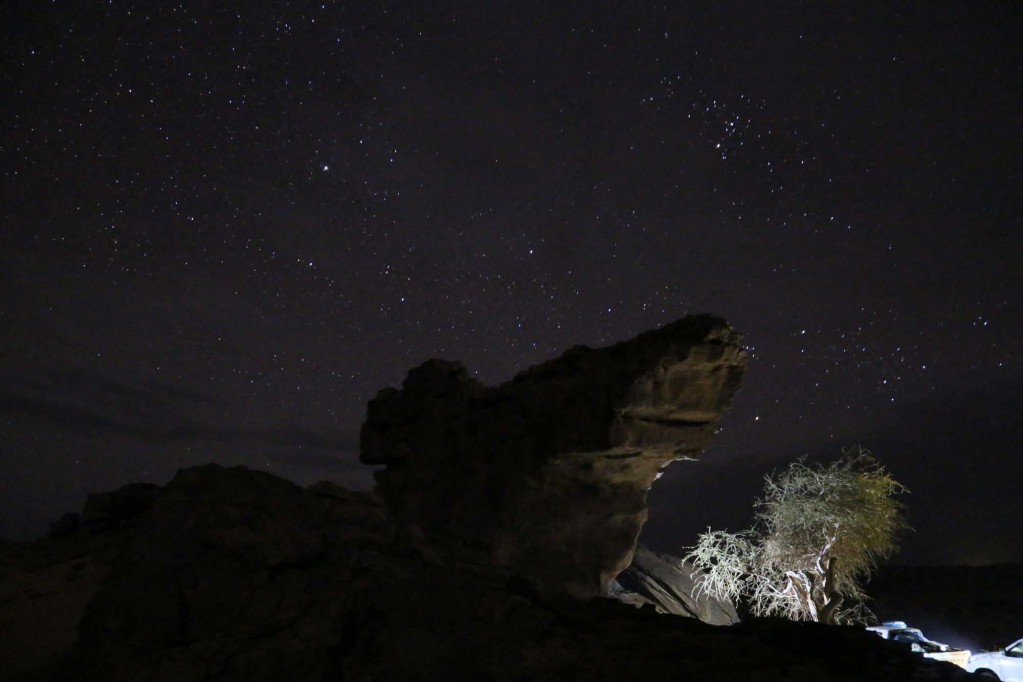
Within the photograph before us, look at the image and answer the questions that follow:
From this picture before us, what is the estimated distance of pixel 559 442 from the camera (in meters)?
21.9

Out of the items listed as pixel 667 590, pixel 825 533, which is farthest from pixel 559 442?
pixel 667 590

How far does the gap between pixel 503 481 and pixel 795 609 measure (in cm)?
1509

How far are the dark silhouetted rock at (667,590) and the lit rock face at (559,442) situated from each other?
14.5m

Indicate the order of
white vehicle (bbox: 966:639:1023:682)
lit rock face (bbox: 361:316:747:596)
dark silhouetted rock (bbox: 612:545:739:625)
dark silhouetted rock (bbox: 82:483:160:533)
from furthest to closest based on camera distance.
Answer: dark silhouetted rock (bbox: 612:545:739:625), lit rock face (bbox: 361:316:747:596), white vehicle (bbox: 966:639:1023:682), dark silhouetted rock (bbox: 82:483:160:533)

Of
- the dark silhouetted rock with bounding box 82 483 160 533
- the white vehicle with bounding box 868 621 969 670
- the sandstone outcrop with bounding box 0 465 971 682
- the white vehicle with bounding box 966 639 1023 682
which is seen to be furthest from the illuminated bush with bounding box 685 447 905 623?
the dark silhouetted rock with bounding box 82 483 160 533

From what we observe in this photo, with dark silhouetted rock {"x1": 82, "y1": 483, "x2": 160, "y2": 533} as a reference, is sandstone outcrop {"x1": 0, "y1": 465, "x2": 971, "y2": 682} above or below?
below

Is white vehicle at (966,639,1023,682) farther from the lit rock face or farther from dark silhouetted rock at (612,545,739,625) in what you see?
dark silhouetted rock at (612,545,739,625)

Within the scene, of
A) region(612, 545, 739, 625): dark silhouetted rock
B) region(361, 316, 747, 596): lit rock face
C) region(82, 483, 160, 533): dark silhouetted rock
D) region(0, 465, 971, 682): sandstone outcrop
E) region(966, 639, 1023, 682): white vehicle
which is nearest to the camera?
region(0, 465, 971, 682): sandstone outcrop

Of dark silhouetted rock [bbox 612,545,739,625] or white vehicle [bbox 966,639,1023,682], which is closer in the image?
white vehicle [bbox 966,639,1023,682]

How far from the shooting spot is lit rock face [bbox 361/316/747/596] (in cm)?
2067

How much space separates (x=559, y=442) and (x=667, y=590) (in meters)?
22.9

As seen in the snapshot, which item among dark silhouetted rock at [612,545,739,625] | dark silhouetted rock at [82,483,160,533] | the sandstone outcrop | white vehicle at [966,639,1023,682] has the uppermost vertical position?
dark silhouetted rock at [82,483,160,533]

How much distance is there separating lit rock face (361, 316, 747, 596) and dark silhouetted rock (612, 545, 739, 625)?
14.5 m

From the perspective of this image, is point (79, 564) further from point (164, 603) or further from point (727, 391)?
point (727, 391)
